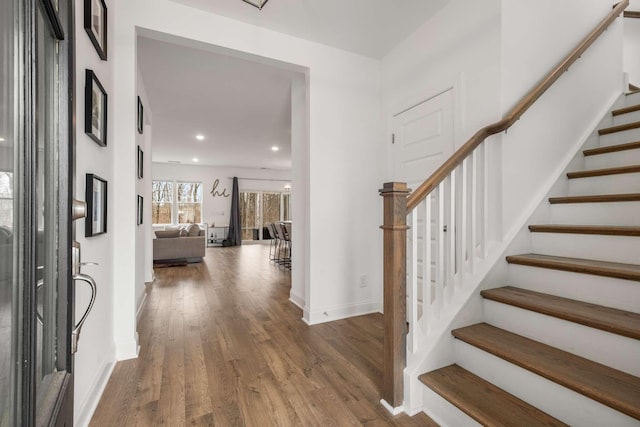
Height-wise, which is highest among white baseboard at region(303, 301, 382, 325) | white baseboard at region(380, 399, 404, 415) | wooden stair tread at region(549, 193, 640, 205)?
wooden stair tread at region(549, 193, 640, 205)

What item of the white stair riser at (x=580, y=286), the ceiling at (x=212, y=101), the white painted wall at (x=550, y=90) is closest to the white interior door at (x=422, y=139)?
the white painted wall at (x=550, y=90)

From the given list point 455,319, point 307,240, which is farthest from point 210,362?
point 455,319

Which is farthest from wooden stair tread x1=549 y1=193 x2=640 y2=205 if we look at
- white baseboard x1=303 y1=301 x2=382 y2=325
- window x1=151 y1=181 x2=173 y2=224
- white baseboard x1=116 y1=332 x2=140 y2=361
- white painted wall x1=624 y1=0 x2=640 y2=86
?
window x1=151 y1=181 x2=173 y2=224

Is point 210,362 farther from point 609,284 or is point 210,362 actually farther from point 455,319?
point 609,284

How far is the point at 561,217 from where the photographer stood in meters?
Answer: 2.10

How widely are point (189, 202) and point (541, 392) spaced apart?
10.5m

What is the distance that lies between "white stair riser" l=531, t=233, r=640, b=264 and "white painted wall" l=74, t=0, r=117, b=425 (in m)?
2.69

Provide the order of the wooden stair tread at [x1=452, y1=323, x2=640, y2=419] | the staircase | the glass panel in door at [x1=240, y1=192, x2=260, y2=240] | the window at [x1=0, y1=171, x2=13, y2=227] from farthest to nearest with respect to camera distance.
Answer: the glass panel in door at [x1=240, y1=192, x2=260, y2=240] → the staircase → the wooden stair tread at [x1=452, y1=323, x2=640, y2=419] → the window at [x1=0, y1=171, x2=13, y2=227]

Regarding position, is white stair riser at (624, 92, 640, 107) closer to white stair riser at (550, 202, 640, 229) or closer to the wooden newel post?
white stair riser at (550, 202, 640, 229)

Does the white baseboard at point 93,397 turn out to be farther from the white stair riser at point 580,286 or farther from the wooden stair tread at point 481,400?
the white stair riser at point 580,286

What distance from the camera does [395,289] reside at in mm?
1579

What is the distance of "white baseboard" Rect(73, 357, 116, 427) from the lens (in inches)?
56.2

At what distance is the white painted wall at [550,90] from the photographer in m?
2.01

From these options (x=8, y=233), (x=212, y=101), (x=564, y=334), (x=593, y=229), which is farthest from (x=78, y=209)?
(x=212, y=101)
